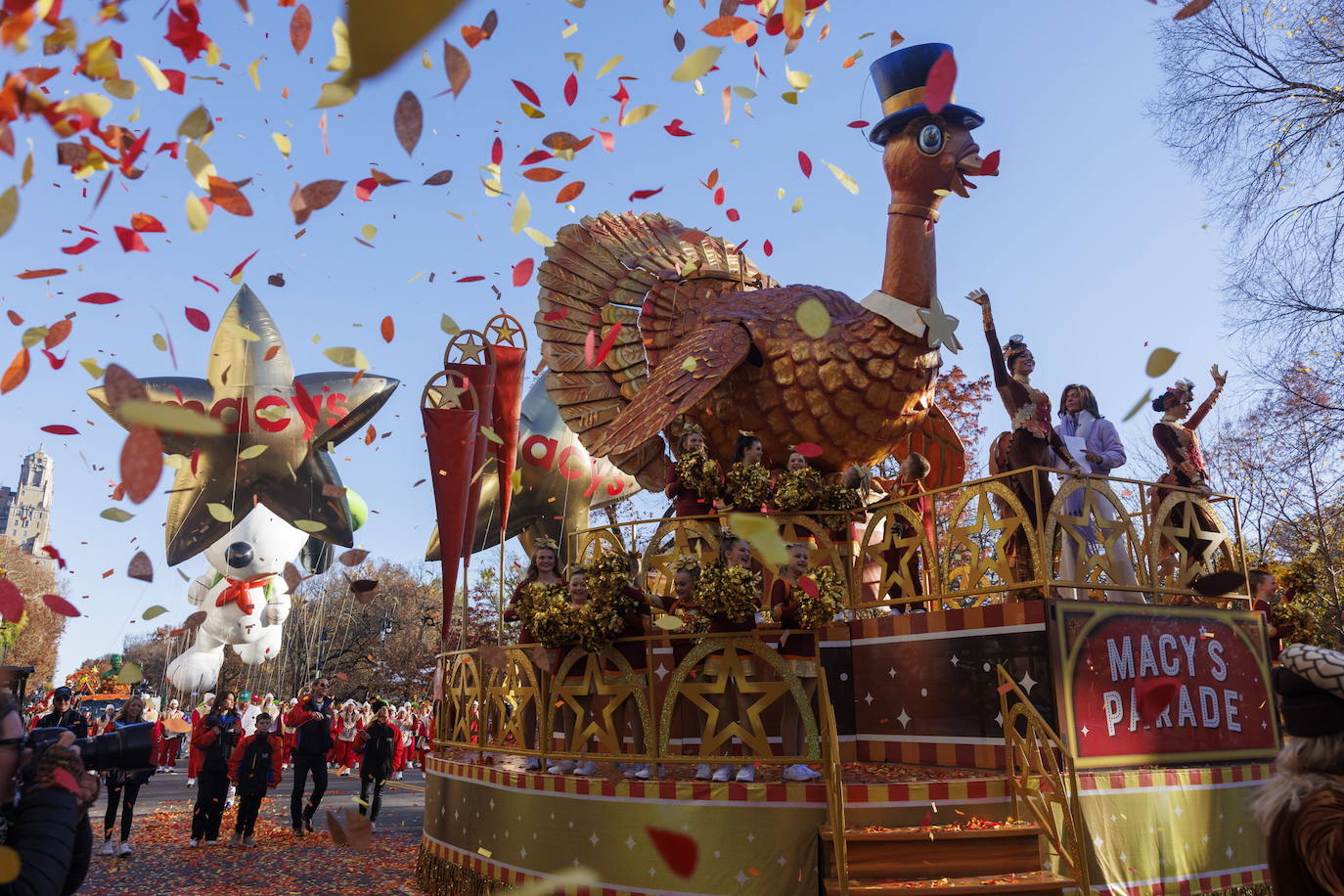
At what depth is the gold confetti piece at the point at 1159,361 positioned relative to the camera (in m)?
4.28

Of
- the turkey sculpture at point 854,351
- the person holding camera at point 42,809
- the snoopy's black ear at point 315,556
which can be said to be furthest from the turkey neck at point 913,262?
the snoopy's black ear at point 315,556

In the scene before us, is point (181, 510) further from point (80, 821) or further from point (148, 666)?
point (148, 666)

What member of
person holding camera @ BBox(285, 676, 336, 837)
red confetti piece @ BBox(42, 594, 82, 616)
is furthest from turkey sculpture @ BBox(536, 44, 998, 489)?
person holding camera @ BBox(285, 676, 336, 837)

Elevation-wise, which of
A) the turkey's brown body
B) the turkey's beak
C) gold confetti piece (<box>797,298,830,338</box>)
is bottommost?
the turkey's brown body

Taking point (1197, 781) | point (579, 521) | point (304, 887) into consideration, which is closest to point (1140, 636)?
point (1197, 781)

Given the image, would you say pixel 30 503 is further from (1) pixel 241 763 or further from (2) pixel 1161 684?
(2) pixel 1161 684

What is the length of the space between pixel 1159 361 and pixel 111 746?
14.4 feet

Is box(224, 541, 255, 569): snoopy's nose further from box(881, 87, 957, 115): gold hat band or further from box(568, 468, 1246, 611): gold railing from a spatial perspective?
box(881, 87, 957, 115): gold hat band

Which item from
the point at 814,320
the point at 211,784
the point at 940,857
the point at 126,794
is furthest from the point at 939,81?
the point at 126,794

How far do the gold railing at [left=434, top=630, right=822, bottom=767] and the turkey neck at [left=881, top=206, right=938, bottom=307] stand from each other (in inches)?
128

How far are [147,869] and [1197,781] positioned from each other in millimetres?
9044

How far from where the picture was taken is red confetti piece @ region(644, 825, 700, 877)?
5363 millimetres

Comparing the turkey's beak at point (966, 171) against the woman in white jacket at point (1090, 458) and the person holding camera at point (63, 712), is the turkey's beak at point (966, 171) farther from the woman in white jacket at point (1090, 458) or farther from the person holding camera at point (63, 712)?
the person holding camera at point (63, 712)

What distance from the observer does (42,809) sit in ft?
8.04
